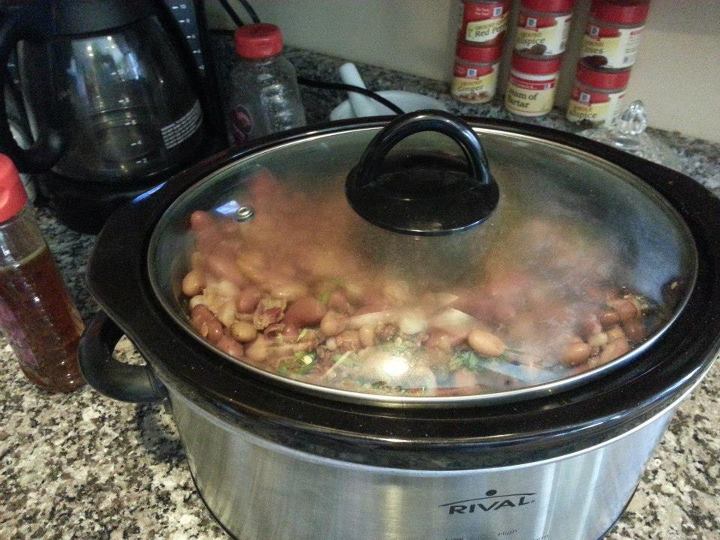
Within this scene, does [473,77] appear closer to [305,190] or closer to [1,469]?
[305,190]

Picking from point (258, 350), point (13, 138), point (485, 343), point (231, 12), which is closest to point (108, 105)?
point (13, 138)

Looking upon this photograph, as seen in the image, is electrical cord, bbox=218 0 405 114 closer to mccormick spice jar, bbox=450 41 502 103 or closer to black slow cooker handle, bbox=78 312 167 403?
mccormick spice jar, bbox=450 41 502 103

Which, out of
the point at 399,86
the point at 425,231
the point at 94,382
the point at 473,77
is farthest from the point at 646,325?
the point at 399,86

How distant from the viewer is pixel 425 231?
1.77ft

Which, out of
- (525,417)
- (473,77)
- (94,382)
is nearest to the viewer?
(525,417)

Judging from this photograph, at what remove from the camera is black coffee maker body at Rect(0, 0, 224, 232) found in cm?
76

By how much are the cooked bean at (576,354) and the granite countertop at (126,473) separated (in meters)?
0.24

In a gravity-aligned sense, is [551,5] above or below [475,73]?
above

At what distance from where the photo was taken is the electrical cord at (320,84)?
965 millimetres

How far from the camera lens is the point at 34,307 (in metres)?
0.70

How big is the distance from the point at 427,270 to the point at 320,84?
630 millimetres

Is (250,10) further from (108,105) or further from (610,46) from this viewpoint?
(610,46)

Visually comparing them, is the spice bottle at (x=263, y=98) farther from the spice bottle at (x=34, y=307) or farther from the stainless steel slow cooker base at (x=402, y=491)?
the stainless steel slow cooker base at (x=402, y=491)

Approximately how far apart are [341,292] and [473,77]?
21.5 inches
